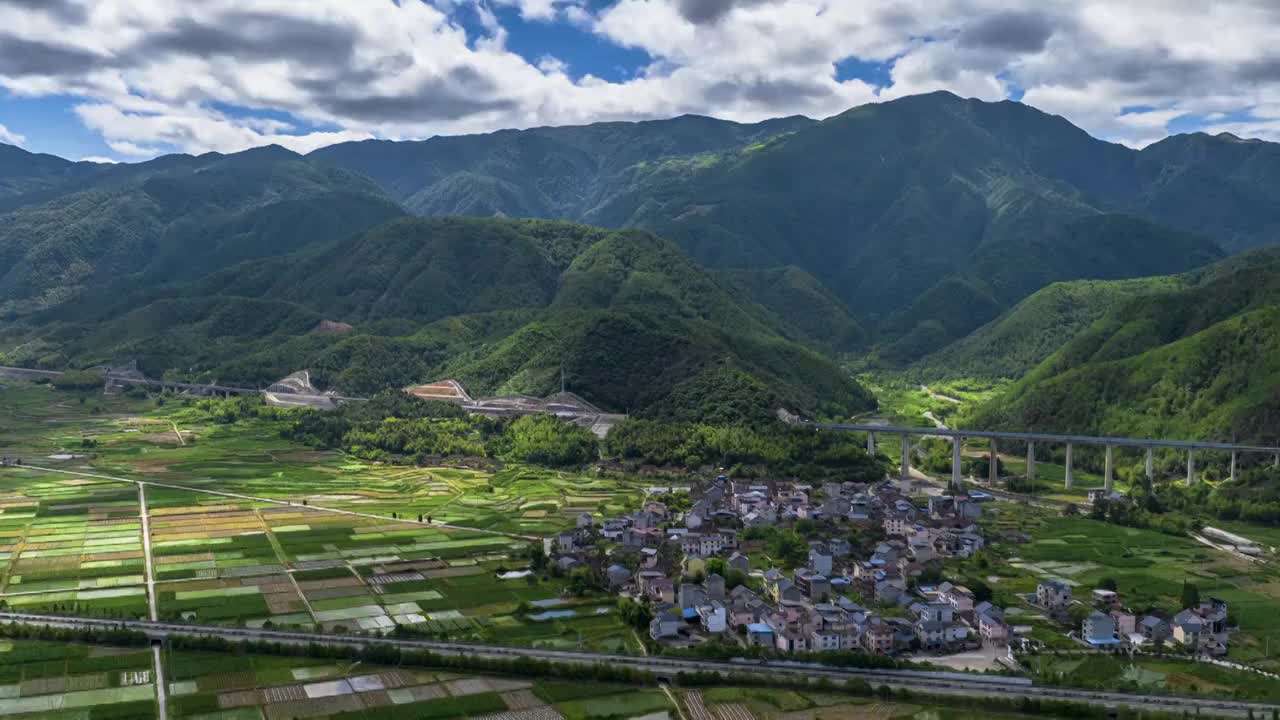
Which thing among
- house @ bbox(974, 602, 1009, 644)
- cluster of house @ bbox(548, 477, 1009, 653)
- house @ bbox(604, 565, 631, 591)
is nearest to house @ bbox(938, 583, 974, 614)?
cluster of house @ bbox(548, 477, 1009, 653)

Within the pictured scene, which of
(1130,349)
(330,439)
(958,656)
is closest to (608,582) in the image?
(958,656)

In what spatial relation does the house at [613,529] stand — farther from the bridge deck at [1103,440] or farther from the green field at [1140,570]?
the bridge deck at [1103,440]

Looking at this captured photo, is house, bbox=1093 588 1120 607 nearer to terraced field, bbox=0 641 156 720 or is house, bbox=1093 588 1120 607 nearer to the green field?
the green field

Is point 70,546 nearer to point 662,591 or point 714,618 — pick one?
point 662,591

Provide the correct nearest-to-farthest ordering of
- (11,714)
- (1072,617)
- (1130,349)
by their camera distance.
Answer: (11,714) → (1072,617) → (1130,349)

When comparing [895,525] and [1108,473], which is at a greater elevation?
[1108,473]

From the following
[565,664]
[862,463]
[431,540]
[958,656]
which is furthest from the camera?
[862,463]

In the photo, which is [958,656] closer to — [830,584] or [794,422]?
[830,584]

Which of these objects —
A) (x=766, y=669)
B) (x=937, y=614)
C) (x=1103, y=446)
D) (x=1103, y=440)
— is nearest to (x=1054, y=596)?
(x=937, y=614)
